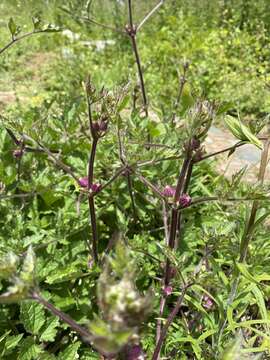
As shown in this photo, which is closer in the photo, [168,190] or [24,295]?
[24,295]

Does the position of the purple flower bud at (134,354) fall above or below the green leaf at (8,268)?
below

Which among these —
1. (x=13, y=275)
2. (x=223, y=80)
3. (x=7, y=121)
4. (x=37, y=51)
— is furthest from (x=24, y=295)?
(x=37, y=51)

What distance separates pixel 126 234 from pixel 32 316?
0.67 metres

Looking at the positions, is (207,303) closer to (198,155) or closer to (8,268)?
(198,155)

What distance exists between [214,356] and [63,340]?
→ 59cm

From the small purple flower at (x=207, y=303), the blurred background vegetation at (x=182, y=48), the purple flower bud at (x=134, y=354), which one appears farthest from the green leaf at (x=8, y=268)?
the blurred background vegetation at (x=182, y=48)

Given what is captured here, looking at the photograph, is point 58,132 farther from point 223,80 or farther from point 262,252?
point 223,80

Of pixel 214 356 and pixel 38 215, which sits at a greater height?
pixel 38 215

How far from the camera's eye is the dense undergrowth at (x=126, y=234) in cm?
89

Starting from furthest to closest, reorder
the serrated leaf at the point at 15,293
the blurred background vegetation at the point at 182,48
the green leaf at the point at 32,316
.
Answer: the blurred background vegetation at the point at 182,48
the green leaf at the point at 32,316
the serrated leaf at the point at 15,293

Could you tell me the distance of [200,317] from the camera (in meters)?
1.74

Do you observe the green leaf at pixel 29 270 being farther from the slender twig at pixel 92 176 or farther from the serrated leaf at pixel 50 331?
Answer: the serrated leaf at pixel 50 331

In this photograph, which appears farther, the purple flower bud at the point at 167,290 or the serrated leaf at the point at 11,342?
the purple flower bud at the point at 167,290

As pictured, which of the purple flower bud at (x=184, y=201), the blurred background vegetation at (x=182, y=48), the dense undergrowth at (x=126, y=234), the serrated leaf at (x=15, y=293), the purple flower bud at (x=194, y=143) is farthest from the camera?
the blurred background vegetation at (x=182, y=48)
